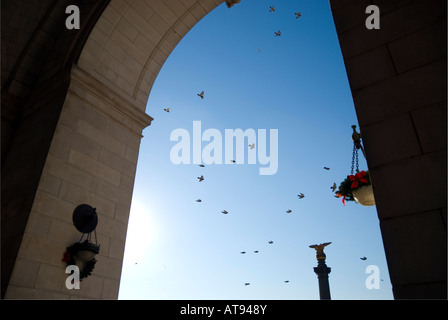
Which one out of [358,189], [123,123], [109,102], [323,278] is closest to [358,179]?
[358,189]

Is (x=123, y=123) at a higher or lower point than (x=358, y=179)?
higher

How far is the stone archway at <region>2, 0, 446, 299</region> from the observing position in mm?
2484

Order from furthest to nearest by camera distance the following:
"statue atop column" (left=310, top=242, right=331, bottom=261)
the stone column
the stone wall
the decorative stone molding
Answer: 1. "statue atop column" (left=310, top=242, right=331, bottom=261)
2. the stone column
3. the decorative stone molding
4. the stone wall

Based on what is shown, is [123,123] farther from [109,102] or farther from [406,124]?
[406,124]

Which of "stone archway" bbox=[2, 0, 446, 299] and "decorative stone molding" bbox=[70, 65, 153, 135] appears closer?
"stone archway" bbox=[2, 0, 446, 299]

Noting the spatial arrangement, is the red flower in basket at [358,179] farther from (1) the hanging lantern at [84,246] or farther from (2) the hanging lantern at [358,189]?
(1) the hanging lantern at [84,246]

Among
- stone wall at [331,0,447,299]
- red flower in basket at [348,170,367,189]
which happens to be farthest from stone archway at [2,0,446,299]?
red flower in basket at [348,170,367,189]

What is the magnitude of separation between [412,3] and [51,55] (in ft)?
29.5

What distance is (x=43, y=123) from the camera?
23.4ft

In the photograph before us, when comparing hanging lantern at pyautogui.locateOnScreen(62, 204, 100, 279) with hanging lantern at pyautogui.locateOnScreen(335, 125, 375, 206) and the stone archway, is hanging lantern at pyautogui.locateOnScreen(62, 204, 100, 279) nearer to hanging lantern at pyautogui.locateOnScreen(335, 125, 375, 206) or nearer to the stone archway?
the stone archway

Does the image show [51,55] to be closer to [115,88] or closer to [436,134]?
[115,88]

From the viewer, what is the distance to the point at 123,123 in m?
8.21

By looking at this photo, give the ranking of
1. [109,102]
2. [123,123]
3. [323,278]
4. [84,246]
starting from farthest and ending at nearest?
[323,278]
[123,123]
[109,102]
[84,246]

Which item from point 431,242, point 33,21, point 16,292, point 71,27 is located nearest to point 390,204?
point 431,242
